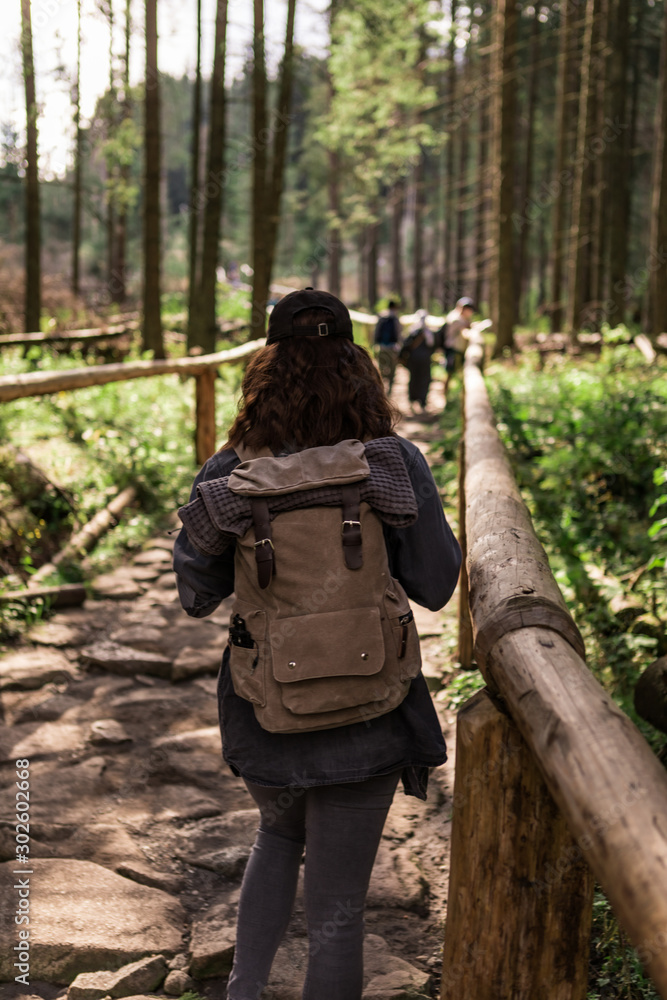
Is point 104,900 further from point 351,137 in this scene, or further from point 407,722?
point 351,137

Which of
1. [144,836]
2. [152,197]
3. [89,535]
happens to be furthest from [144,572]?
[152,197]

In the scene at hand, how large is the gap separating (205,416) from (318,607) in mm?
7496

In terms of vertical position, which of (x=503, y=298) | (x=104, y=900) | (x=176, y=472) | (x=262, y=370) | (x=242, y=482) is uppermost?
(x=503, y=298)

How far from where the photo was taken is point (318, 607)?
6.48ft

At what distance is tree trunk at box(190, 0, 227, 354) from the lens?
15.8 metres

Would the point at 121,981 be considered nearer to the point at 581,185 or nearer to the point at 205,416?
the point at 205,416

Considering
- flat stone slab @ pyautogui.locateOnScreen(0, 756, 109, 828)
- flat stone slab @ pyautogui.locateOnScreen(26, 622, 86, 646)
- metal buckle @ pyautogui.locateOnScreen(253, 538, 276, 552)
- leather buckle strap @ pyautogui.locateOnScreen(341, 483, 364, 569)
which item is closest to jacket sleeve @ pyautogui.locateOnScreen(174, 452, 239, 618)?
metal buckle @ pyautogui.locateOnScreen(253, 538, 276, 552)

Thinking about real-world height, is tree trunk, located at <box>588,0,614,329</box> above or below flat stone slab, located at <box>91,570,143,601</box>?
above

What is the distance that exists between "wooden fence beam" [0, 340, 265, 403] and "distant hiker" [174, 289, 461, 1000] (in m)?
1.84

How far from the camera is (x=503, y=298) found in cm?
1797

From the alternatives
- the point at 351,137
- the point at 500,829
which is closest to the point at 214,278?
the point at 500,829

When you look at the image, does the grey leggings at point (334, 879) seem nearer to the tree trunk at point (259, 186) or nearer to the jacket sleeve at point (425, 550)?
the jacket sleeve at point (425, 550)

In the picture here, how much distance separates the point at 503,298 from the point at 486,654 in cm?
1711

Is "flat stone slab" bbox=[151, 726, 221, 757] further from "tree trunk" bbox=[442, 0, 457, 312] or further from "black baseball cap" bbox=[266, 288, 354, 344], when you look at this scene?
"tree trunk" bbox=[442, 0, 457, 312]
